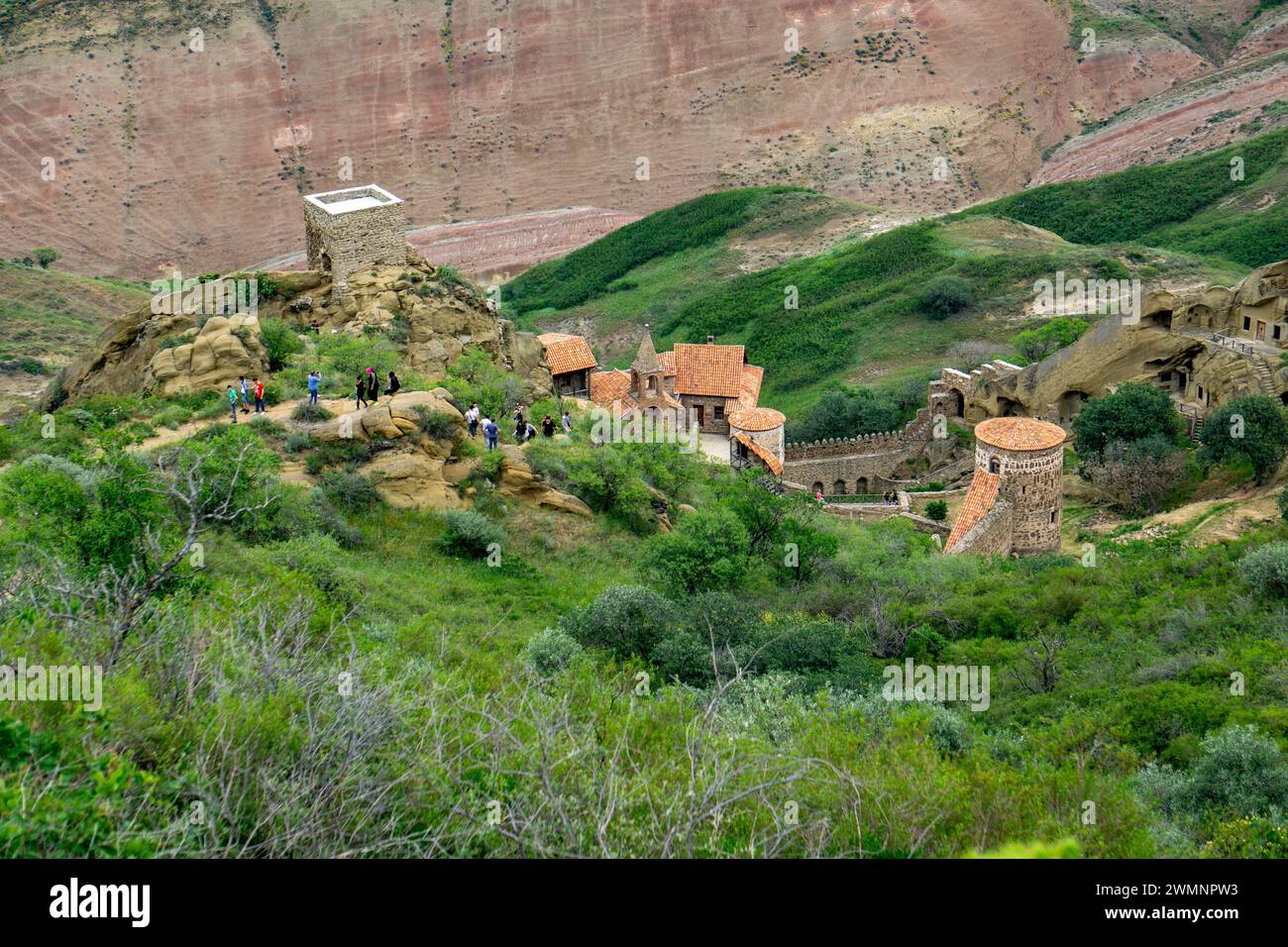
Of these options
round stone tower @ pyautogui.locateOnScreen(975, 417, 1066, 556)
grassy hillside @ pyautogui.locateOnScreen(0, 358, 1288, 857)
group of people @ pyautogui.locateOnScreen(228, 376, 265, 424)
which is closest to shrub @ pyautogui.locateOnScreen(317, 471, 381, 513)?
grassy hillside @ pyautogui.locateOnScreen(0, 358, 1288, 857)

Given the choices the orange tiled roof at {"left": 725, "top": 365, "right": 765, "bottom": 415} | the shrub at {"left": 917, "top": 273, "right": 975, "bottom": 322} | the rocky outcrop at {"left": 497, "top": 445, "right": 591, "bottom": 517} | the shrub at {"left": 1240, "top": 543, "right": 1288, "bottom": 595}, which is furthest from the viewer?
the shrub at {"left": 917, "top": 273, "right": 975, "bottom": 322}

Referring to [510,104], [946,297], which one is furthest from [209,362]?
[510,104]

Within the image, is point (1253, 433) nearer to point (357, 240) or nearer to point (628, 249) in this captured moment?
point (357, 240)

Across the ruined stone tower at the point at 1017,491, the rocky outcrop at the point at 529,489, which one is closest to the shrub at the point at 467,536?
the rocky outcrop at the point at 529,489

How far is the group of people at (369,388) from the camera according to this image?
27641 mm

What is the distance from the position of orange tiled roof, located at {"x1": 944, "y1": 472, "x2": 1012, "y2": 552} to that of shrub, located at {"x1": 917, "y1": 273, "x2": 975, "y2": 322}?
25931 mm

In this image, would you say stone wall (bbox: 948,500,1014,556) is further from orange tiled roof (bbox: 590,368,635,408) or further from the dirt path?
the dirt path

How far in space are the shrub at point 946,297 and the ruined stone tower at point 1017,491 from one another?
997 inches

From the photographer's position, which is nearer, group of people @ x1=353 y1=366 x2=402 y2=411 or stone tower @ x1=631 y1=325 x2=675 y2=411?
group of people @ x1=353 y1=366 x2=402 y2=411

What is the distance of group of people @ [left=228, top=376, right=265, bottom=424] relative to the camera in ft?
88.6

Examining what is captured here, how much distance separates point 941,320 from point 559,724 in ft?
167

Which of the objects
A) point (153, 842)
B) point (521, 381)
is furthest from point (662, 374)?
point (153, 842)

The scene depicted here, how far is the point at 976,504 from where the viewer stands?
35.7 metres
